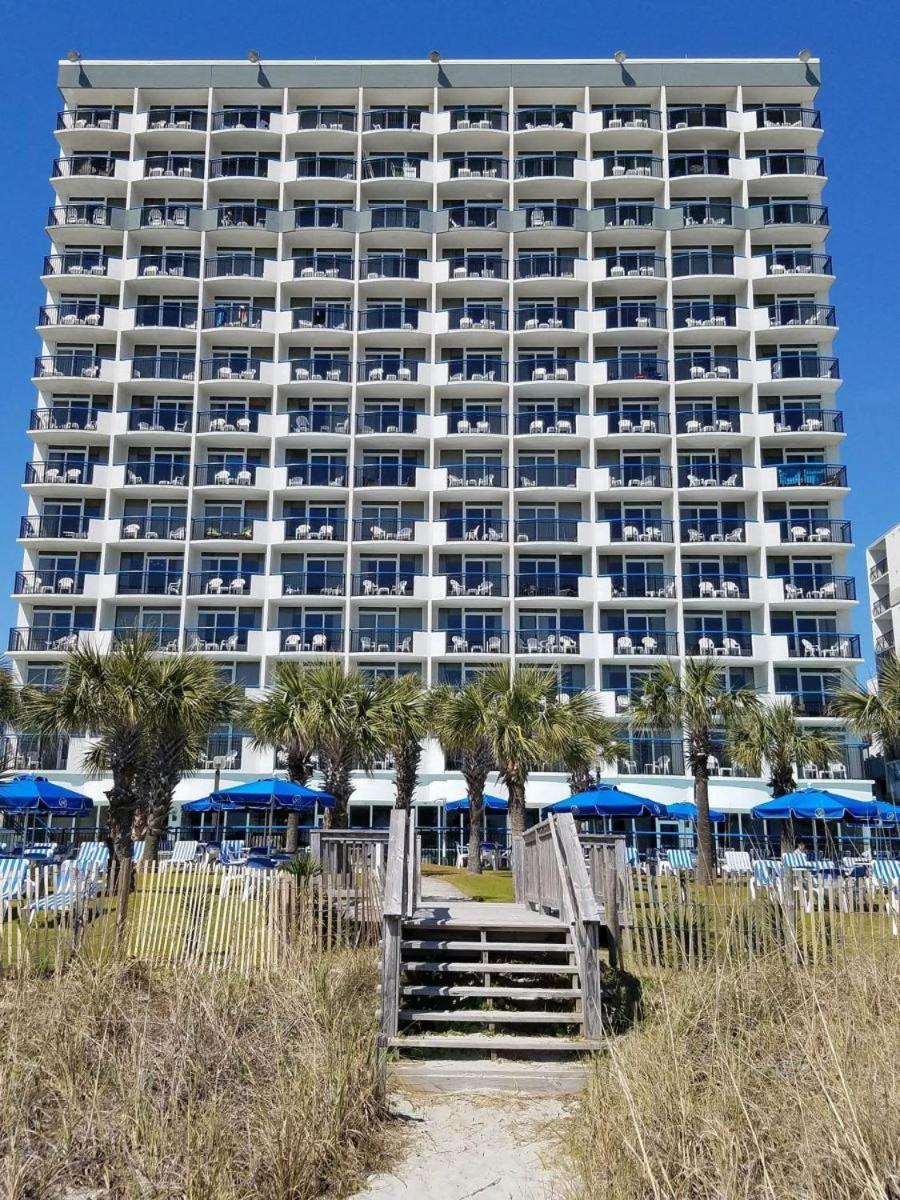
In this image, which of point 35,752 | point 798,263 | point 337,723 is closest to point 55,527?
point 35,752

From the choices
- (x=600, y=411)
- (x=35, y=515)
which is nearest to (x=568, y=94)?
(x=600, y=411)

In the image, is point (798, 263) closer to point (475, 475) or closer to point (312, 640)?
point (475, 475)

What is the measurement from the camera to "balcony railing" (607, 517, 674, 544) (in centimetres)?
4612

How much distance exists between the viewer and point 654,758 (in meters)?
43.1

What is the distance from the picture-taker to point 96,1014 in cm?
880

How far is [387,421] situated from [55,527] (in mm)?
14955

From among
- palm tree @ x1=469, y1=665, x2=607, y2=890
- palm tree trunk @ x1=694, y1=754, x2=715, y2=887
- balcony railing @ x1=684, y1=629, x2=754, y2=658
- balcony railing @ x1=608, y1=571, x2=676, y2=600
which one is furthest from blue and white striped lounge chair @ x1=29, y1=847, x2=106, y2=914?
balcony railing @ x1=684, y1=629, x2=754, y2=658

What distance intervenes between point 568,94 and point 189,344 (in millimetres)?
21016

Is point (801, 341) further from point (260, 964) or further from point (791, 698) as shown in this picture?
point (260, 964)

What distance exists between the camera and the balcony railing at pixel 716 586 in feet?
149

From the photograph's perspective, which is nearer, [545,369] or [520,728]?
[520,728]

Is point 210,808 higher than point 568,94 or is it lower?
lower

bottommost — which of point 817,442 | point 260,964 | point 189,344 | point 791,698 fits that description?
point 260,964

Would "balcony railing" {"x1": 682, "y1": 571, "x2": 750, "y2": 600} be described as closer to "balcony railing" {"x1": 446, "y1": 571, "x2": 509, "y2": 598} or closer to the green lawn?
"balcony railing" {"x1": 446, "y1": 571, "x2": 509, "y2": 598}
